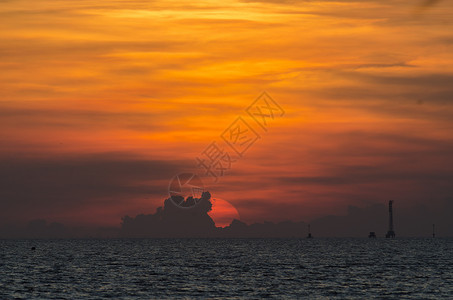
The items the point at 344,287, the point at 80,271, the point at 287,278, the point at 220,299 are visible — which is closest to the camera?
the point at 220,299

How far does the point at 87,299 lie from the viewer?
9356 cm

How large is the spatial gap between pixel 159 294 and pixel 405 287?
1547 inches

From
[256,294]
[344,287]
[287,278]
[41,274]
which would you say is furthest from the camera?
[41,274]

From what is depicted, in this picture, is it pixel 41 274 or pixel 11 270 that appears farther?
pixel 11 270

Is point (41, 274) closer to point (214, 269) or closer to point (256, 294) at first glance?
point (214, 269)

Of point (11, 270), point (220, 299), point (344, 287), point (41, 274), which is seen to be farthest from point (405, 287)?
point (11, 270)

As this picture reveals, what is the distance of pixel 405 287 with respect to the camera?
110 m

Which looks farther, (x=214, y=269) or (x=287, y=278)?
(x=214, y=269)

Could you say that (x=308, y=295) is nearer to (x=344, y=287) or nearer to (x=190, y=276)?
(x=344, y=287)

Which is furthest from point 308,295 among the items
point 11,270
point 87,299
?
point 11,270

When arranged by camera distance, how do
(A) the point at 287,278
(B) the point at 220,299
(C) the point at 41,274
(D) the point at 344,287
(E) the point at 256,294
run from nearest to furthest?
(B) the point at 220,299
(E) the point at 256,294
(D) the point at 344,287
(A) the point at 287,278
(C) the point at 41,274

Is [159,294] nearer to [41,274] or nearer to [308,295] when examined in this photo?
[308,295]

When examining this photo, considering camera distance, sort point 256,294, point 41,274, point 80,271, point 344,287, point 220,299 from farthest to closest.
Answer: point 80,271 → point 41,274 → point 344,287 → point 256,294 → point 220,299

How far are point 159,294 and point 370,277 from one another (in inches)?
1843
